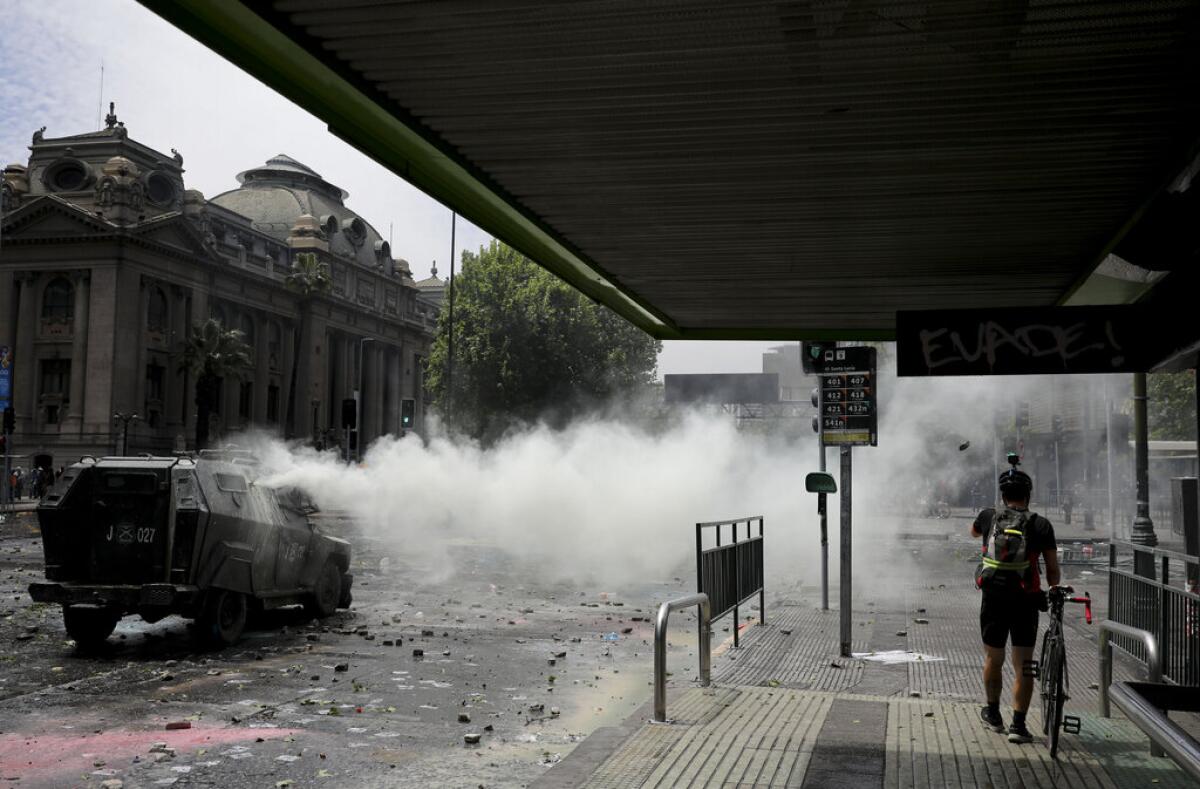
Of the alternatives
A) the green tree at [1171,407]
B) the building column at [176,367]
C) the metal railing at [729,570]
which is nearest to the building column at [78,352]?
the building column at [176,367]

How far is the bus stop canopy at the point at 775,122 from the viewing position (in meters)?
3.24

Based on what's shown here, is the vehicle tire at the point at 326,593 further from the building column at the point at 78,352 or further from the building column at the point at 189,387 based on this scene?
the building column at the point at 189,387

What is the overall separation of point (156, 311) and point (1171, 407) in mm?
53160

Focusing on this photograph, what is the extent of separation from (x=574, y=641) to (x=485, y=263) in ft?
132

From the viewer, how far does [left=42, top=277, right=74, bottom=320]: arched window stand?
57125mm

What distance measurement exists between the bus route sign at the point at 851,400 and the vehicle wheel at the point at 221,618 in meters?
6.87

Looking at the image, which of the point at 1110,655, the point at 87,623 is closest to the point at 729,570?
the point at 1110,655

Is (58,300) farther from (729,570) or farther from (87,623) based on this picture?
(729,570)

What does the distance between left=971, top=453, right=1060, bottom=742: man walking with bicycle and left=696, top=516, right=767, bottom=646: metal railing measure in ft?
10.5

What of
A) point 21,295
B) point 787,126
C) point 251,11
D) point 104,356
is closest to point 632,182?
point 787,126

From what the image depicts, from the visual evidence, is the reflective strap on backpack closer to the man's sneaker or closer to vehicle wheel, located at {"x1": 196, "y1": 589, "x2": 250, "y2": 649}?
the man's sneaker

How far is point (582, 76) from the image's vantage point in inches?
144

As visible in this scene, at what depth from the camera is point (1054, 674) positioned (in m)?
6.35

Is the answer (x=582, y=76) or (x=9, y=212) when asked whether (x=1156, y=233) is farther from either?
(x=9, y=212)
